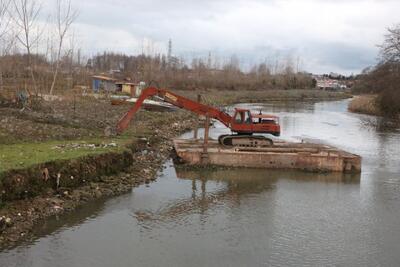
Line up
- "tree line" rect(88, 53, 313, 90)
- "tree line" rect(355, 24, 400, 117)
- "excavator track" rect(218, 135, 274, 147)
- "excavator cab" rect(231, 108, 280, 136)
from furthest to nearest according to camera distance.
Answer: "tree line" rect(88, 53, 313, 90)
"tree line" rect(355, 24, 400, 117)
"excavator track" rect(218, 135, 274, 147)
"excavator cab" rect(231, 108, 280, 136)

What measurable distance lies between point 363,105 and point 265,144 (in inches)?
1778

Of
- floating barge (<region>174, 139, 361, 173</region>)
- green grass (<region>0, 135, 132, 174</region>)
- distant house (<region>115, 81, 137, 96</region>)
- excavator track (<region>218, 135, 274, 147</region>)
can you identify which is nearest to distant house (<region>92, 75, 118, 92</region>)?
distant house (<region>115, 81, 137, 96</region>)

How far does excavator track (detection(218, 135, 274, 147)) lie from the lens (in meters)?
24.0

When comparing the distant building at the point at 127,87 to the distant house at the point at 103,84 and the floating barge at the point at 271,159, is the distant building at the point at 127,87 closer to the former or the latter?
the distant house at the point at 103,84

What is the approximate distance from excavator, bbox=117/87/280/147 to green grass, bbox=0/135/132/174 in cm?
353

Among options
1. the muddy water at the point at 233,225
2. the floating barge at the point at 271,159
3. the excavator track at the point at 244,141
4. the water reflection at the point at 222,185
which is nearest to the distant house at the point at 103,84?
the excavator track at the point at 244,141

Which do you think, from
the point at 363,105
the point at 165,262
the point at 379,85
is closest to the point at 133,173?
the point at 165,262

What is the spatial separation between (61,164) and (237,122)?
34.8 feet

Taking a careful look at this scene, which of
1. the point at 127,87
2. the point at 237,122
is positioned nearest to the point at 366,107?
the point at 127,87

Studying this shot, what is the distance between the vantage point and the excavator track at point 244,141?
24016mm

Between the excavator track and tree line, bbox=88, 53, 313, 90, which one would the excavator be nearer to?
the excavator track

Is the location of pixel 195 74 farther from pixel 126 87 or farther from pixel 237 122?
pixel 237 122

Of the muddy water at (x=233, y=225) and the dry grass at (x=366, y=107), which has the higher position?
the dry grass at (x=366, y=107)

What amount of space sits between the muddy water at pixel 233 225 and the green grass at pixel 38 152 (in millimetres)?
2046
